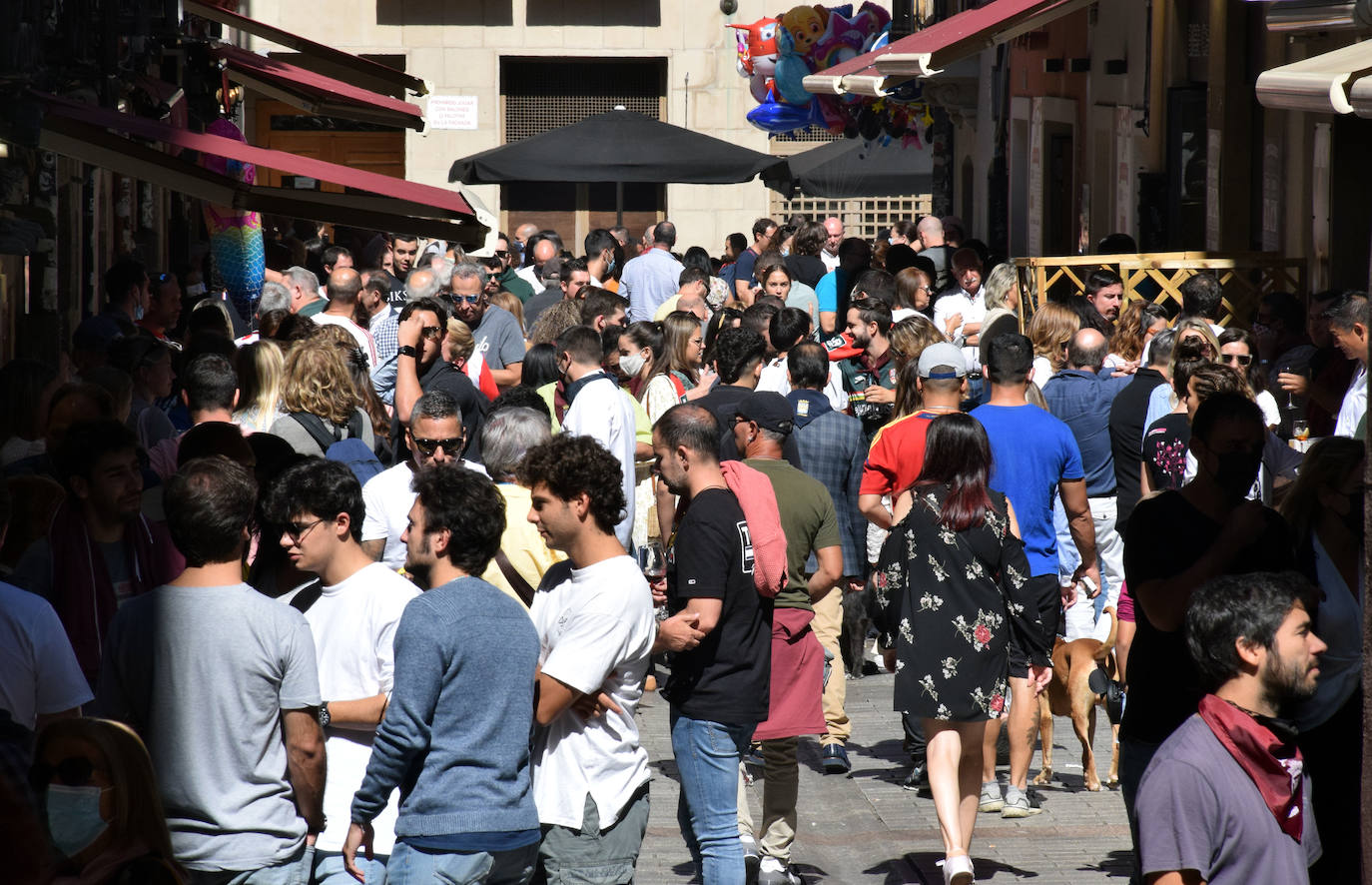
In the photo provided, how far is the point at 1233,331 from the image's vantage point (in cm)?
838

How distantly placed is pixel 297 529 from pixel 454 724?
0.80m

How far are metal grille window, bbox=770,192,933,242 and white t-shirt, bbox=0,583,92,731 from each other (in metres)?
26.5

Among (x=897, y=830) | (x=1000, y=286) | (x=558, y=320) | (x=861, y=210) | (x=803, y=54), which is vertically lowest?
(x=897, y=830)

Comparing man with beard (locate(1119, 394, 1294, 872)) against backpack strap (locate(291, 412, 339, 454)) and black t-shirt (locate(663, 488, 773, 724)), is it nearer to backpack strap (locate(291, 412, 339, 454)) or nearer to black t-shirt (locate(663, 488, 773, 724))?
black t-shirt (locate(663, 488, 773, 724))

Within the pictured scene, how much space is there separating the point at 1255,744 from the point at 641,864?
3299 mm

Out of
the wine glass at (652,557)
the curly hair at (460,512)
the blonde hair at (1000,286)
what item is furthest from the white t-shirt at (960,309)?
the curly hair at (460,512)

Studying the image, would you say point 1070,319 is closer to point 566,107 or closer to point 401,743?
point 401,743

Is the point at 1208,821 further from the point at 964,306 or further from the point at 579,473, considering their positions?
the point at 964,306

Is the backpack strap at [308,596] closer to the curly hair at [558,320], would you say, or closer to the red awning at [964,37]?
the curly hair at [558,320]

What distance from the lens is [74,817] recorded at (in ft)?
8.95

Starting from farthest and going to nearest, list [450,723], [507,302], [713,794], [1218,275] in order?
[507,302], [1218,275], [713,794], [450,723]

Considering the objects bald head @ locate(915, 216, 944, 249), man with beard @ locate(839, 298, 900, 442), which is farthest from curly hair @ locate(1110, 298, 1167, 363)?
bald head @ locate(915, 216, 944, 249)

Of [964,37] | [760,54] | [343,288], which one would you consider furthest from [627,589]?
[760,54]

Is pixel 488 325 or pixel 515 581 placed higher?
pixel 488 325
